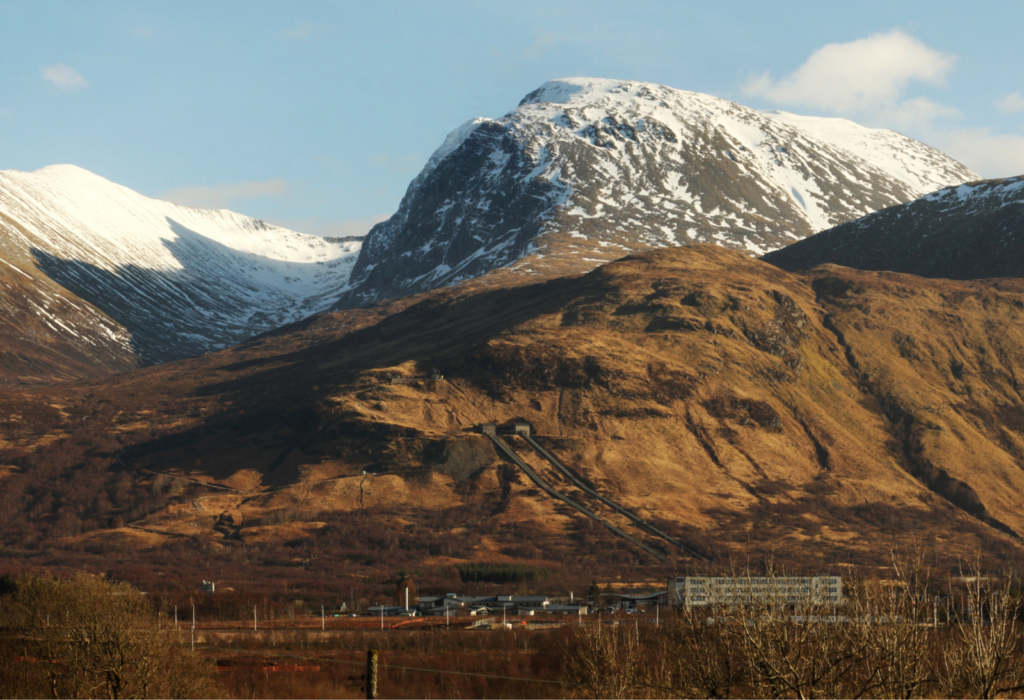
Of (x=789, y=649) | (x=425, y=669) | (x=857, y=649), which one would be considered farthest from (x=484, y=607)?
(x=789, y=649)

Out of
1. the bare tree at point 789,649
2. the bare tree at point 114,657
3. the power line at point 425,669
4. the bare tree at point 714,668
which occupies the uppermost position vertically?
the bare tree at point 789,649

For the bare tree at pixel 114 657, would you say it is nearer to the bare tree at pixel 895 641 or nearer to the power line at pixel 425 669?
the power line at pixel 425 669

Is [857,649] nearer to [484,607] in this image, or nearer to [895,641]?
[895,641]

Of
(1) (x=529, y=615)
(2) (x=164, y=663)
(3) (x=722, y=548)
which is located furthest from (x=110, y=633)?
(3) (x=722, y=548)

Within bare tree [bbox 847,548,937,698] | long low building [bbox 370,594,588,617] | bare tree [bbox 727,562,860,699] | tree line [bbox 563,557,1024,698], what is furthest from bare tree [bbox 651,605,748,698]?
long low building [bbox 370,594,588,617]

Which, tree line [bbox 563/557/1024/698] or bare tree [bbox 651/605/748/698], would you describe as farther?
bare tree [bbox 651/605/748/698]

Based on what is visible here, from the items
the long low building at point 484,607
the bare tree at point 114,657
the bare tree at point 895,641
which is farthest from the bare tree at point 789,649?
the long low building at point 484,607

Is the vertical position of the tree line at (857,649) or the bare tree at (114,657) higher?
the tree line at (857,649)

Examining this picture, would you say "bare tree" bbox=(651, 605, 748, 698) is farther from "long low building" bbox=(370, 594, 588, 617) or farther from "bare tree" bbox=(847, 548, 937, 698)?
"long low building" bbox=(370, 594, 588, 617)

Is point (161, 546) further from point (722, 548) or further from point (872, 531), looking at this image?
point (872, 531)

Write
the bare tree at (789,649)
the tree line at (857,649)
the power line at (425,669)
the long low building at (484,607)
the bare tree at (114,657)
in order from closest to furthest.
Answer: the tree line at (857,649), the bare tree at (789,649), the bare tree at (114,657), the power line at (425,669), the long low building at (484,607)

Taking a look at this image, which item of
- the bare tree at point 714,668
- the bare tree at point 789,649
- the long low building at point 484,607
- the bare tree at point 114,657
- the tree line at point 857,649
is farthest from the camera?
the long low building at point 484,607
